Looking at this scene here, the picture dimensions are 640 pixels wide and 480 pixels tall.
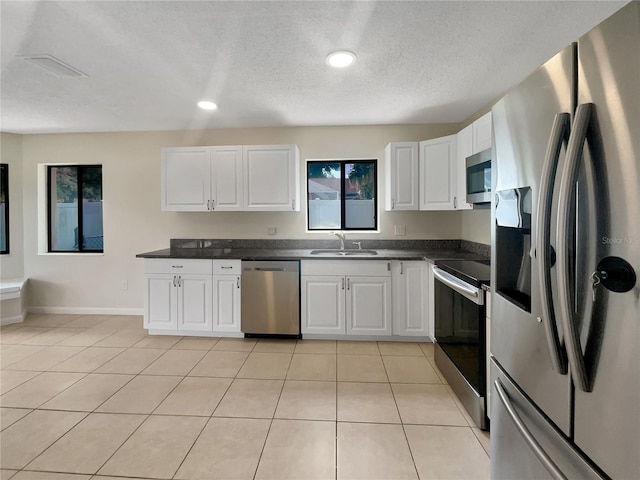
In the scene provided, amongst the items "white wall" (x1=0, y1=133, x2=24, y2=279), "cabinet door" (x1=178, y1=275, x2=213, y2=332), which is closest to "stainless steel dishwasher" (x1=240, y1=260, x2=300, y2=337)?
"cabinet door" (x1=178, y1=275, x2=213, y2=332)

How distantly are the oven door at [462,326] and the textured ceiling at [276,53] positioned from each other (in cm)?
160

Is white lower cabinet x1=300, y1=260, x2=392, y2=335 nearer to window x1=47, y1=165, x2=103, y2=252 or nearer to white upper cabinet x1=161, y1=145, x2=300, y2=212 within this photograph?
white upper cabinet x1=161, y1=145, x2=300, y2=212

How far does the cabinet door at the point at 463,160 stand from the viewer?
2.82 m

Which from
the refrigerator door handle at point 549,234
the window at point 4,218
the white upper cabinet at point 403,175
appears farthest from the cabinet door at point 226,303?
the window at point 4,218

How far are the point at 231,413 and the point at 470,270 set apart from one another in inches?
75.0

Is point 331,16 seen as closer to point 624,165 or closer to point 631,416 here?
point 624,165

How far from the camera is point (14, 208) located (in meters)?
4.13

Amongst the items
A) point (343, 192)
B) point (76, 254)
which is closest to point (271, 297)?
point (343, 192)

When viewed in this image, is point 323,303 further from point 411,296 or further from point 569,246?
point 569,246

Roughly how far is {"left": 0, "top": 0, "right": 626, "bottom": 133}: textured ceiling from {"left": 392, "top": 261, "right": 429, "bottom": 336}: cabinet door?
168 cm

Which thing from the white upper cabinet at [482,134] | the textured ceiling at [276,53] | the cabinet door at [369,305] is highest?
the textured ceiling at [276,53]

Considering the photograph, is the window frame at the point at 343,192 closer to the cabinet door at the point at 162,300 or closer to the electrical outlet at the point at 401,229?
the electrical outlet at the point at 401,229

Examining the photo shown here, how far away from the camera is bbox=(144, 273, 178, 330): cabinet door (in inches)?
133

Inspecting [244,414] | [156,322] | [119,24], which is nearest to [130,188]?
[156,322]
